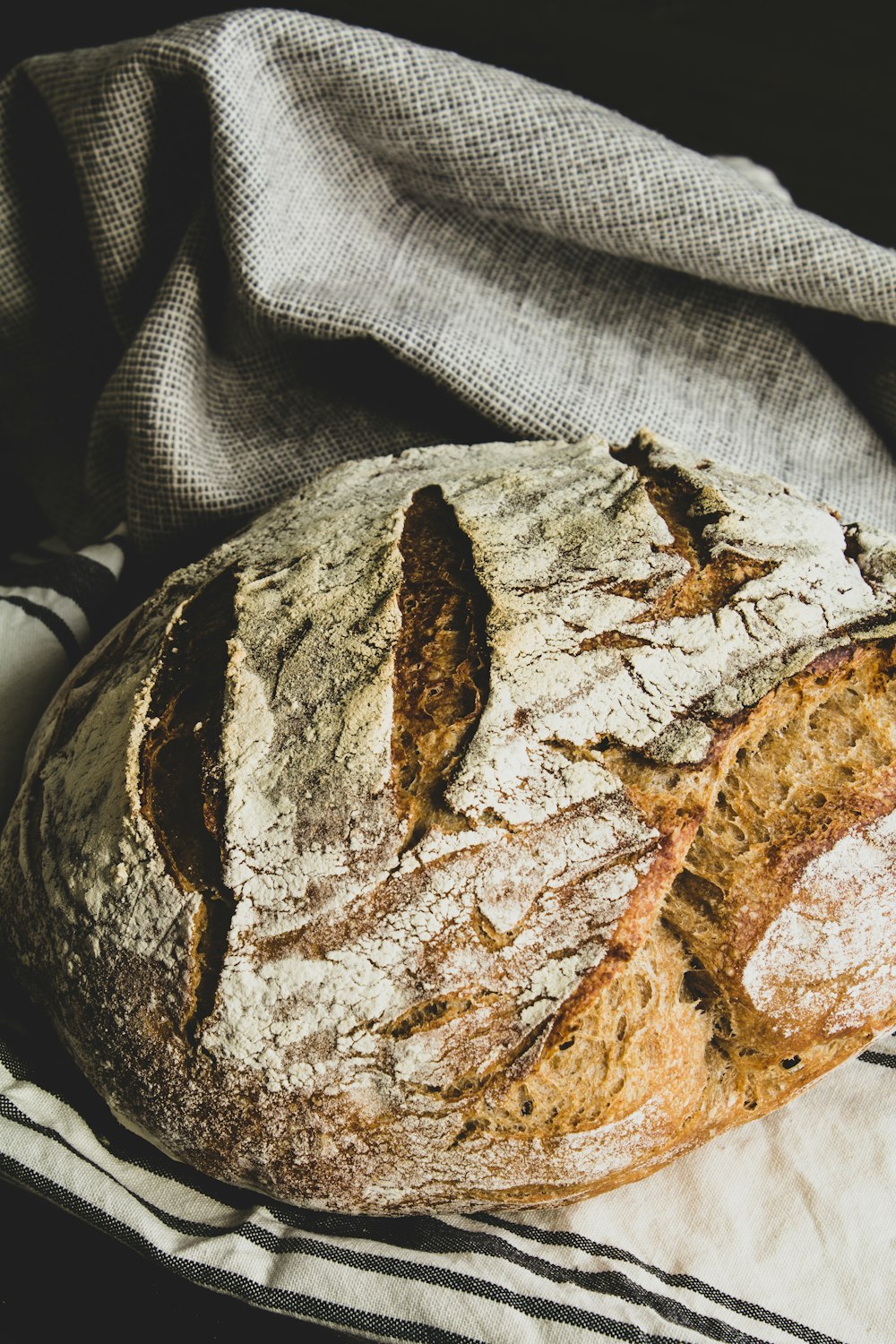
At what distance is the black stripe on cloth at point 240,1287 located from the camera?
91 centimetres

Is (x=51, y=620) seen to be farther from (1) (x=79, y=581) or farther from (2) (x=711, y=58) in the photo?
(2) (x=711, y=58)

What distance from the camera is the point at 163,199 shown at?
140cm

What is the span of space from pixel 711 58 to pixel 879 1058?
1.78 m

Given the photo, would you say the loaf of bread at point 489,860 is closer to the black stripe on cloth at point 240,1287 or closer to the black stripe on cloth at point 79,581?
the black stripe on cloth at point 240,1287

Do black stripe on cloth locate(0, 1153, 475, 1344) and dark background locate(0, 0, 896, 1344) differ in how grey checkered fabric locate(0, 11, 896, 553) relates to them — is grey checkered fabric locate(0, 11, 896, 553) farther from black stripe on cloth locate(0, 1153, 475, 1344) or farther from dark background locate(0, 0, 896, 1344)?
black stripe on cloth locate(0, 1153, 475, 1344)

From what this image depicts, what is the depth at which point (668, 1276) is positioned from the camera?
1.01 m

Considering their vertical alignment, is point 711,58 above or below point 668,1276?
above

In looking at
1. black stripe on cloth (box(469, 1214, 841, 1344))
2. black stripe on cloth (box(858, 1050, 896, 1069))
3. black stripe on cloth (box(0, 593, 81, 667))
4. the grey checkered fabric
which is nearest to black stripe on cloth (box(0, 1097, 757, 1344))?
black stripe on cloth (box(469, 1214, 841, 1344))

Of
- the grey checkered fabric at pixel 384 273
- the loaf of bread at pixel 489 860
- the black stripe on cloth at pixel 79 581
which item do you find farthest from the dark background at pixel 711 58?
the loaf of bread at pixel 489 860

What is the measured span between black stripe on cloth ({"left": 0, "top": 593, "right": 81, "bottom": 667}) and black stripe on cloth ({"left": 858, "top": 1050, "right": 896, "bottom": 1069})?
41.2 inches

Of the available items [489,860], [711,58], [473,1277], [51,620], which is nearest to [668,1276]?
[473,1277]

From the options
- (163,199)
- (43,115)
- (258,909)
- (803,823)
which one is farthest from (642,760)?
(43,115)

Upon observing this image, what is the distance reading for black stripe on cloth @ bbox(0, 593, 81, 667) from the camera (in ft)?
4.28

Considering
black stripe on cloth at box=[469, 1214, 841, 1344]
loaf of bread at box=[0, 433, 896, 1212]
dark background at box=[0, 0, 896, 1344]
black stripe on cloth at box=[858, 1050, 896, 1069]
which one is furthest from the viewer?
dark background at box=[0, 0, 896, 1344]
